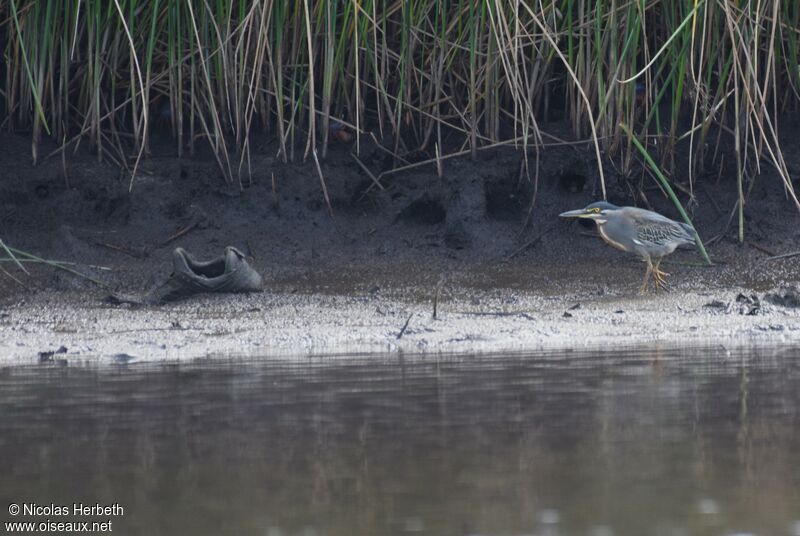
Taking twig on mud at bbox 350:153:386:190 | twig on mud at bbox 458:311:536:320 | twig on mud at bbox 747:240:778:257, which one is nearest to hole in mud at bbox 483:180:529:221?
twig on mud at bbox 350:153:386:190

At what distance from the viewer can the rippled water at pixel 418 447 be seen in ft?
8.24

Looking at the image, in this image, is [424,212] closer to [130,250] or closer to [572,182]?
[572,182]

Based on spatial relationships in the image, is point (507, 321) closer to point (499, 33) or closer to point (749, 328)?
point (749, 328)

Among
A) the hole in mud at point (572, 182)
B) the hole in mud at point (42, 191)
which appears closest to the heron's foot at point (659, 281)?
the hole in mud at point (572, 182)

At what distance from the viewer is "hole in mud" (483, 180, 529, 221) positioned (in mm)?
7543

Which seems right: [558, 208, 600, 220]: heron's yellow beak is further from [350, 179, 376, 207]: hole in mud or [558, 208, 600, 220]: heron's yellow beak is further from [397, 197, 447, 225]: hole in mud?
[350, 179, 376, 207]: hole in mud

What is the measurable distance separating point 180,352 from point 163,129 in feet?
9.04

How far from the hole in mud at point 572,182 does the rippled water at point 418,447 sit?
9.83 feet

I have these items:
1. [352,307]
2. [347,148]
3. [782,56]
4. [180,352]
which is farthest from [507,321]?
[782,56]

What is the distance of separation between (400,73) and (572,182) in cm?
124

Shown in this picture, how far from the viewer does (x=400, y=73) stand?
7.22 metres

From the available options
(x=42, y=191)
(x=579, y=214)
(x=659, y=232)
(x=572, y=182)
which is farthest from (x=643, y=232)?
(x=42, y=191)

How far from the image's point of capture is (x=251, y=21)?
6918 millimetres

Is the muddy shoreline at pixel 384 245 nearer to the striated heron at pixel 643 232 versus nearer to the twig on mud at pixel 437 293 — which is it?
the twig on mud at pixel 437 293
